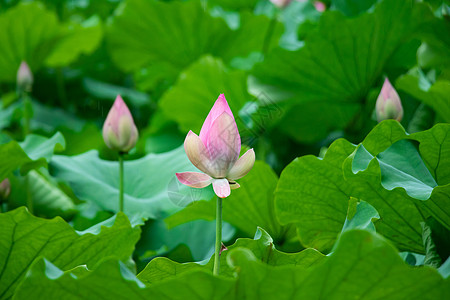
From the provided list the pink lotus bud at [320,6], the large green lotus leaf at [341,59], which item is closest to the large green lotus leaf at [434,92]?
the large green lotus leaf at [341,59]

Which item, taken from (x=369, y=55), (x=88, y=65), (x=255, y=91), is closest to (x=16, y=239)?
(x=255, y=91)

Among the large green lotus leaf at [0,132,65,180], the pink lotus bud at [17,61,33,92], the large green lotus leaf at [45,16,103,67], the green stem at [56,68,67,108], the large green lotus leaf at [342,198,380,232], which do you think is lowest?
the green stem at [56,68,67,108]

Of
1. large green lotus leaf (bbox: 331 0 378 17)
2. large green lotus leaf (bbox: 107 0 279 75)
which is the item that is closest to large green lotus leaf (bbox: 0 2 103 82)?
large green lotus leaf (bbox: 107 0 279 75)

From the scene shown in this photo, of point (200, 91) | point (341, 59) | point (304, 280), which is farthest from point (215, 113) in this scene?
point (200, 91)

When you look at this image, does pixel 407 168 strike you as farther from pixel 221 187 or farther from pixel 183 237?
pixel 183 237

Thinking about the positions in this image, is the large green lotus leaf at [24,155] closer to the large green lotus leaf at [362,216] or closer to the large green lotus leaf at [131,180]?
the large green lotus leaf at [131,180]

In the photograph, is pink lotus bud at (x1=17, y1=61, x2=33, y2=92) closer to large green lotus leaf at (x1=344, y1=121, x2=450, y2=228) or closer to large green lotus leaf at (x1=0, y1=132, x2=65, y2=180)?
large green lotus leaf at (x1=0, y1=132, x2=65, y2=180)
